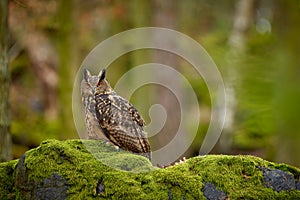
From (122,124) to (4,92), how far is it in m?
2.12

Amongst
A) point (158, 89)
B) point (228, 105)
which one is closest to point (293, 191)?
point (158, 89)

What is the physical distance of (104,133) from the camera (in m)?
5.64

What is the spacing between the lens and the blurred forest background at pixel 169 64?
10780mm

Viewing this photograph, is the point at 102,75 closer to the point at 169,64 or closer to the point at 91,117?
the point at 91,117

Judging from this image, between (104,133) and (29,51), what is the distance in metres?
14.2

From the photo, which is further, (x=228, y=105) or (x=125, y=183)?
(x=228, y=105)

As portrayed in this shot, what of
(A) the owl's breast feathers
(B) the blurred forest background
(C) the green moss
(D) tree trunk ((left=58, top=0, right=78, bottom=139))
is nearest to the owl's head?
(A) the owl's breast feathers

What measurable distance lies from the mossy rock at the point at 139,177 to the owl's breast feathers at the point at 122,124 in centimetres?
31

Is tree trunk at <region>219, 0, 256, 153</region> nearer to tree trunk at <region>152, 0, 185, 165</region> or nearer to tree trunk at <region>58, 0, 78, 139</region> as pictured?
tree trunk at <region>152, 0, 185, 165</region>

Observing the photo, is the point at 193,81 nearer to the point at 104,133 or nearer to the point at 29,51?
the point at 29,51

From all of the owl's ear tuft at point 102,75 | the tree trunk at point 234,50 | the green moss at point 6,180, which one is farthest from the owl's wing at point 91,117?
the tree trunk at point 234,50

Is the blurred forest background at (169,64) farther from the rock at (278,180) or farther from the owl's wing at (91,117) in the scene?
the rock at (278,180)

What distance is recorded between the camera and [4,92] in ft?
23.0

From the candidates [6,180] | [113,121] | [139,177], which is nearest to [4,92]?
[6,180]
